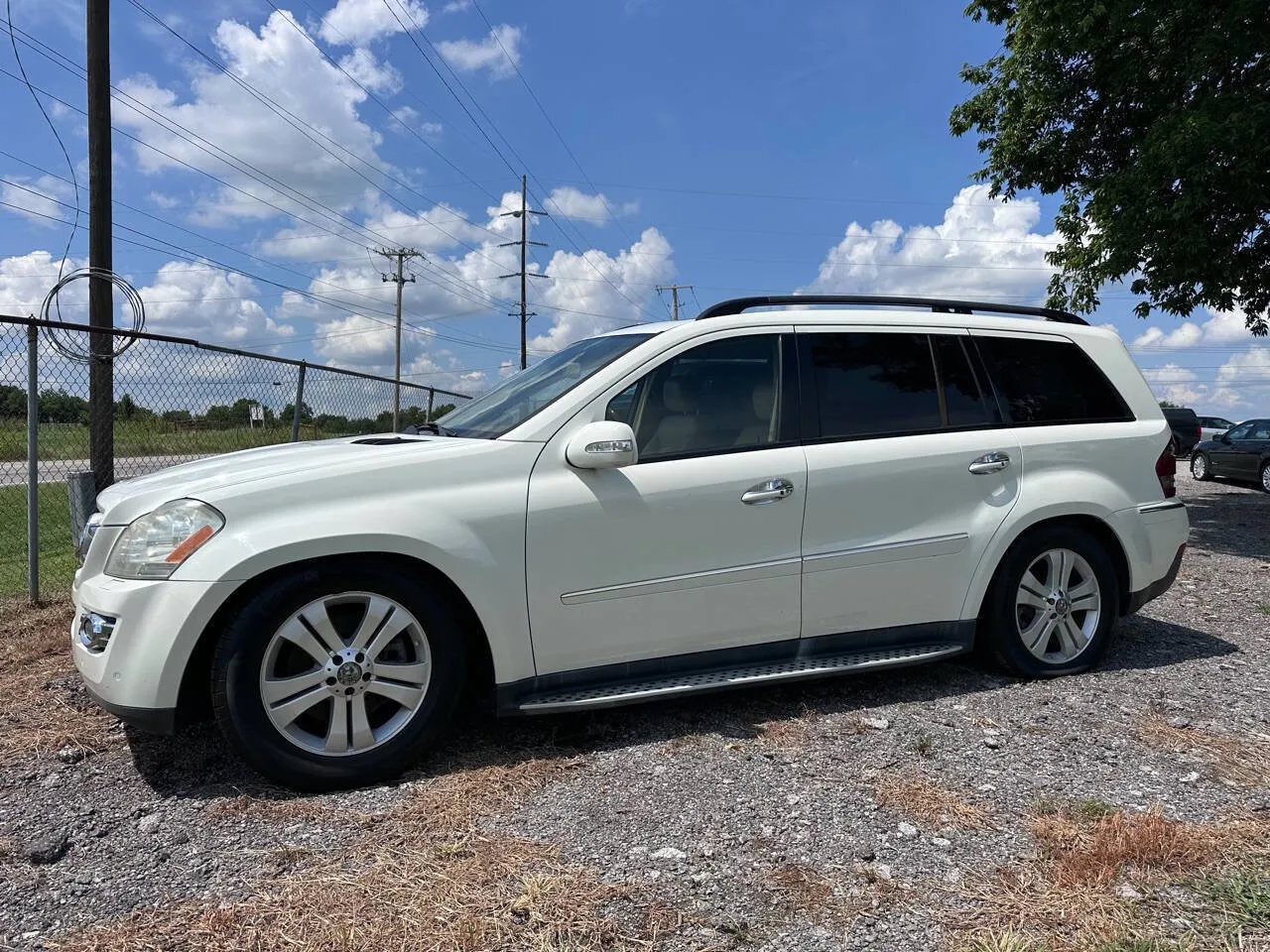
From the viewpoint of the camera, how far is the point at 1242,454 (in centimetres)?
1602

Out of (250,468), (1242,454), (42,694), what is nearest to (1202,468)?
(1242,454)

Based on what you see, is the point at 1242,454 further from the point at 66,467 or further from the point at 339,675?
the point at 66,467

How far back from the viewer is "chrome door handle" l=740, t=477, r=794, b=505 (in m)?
3.38

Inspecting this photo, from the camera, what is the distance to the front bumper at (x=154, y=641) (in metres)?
2.76

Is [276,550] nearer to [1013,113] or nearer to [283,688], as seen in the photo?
[283,688]

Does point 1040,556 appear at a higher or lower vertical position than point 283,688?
higher

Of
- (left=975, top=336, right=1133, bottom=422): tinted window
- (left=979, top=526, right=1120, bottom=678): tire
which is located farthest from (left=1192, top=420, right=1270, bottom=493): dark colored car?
(left=979, top=526, right=1120, bottom=678): tire

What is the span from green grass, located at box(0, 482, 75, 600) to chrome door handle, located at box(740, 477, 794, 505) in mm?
5099

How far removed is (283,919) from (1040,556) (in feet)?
11.5

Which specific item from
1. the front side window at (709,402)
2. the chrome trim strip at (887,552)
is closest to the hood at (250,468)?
the front side window at (709,402)

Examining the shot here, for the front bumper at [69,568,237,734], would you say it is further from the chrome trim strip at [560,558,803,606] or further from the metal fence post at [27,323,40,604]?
the metal fence post at [27,323,40,604]

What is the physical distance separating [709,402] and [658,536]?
2.14 ft

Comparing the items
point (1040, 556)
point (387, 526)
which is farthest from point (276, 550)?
point (1040, 556)

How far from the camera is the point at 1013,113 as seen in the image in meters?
10.7
